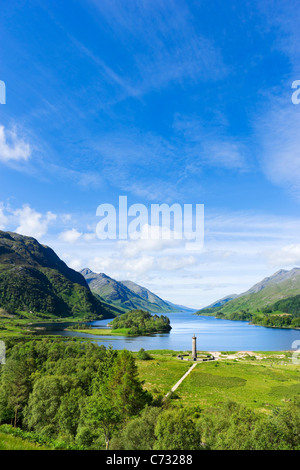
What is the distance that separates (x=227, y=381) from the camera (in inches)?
2852

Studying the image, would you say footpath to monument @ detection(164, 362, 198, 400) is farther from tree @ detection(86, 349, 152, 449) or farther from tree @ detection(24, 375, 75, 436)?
tree @ detection(24, 375, 75, 436)


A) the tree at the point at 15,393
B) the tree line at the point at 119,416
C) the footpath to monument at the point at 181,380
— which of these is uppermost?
the tree line at the point at 119,416

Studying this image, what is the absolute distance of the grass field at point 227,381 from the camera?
55.3 metres

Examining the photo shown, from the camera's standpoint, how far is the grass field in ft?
182

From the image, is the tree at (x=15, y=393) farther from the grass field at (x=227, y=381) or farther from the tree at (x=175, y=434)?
the tree at (x=175, y=434)

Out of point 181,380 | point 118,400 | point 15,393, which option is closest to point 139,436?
point 118,400

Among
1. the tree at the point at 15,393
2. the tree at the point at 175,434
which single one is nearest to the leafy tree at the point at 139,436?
the tree at the point at 175,434

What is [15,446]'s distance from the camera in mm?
14250

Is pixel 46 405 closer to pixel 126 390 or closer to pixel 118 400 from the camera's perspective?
pixel 118 400

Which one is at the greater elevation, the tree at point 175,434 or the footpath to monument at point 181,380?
the tree at point 175,434

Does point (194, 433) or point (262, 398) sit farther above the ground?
point (194, 433)
